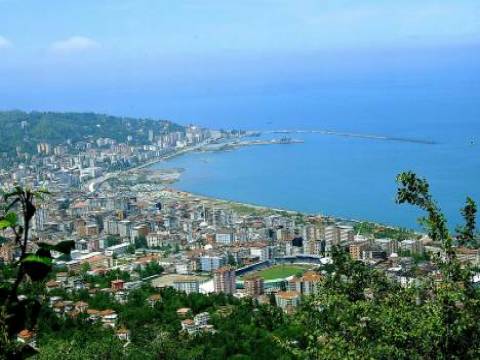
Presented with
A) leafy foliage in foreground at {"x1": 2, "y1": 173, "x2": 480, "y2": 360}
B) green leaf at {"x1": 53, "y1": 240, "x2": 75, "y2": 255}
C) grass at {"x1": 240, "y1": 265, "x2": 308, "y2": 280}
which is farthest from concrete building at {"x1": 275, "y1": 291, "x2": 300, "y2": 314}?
green leaf at {"x1": 53, "y1": 240, "x2": 75, "y2": 255}

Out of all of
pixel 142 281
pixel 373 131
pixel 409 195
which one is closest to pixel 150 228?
pixel 142 281

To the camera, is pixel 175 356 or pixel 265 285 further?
pixel 265 285

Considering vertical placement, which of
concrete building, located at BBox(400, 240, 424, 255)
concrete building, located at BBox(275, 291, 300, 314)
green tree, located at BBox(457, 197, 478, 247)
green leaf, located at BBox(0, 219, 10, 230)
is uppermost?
green leaf, located at BBox(0, 219, 10, 230)

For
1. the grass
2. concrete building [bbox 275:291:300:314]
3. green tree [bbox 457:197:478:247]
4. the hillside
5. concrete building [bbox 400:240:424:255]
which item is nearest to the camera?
green tree [bbox 457:197:478:247]

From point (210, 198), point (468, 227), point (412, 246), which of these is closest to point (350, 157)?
point (210, 198)

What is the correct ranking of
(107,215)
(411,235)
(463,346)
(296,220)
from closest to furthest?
1. (463,346)
2. (411,235)
3. (296,220)
4. (107,215)

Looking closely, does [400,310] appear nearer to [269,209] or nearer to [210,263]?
[210,263]

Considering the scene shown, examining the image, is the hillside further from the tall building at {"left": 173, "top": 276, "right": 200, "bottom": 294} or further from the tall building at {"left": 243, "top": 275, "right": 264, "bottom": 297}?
the tall building at {"left": 243, "top": 275, "right": 264, "bottom": 297}

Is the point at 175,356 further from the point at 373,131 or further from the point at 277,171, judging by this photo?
the point at 373,131
